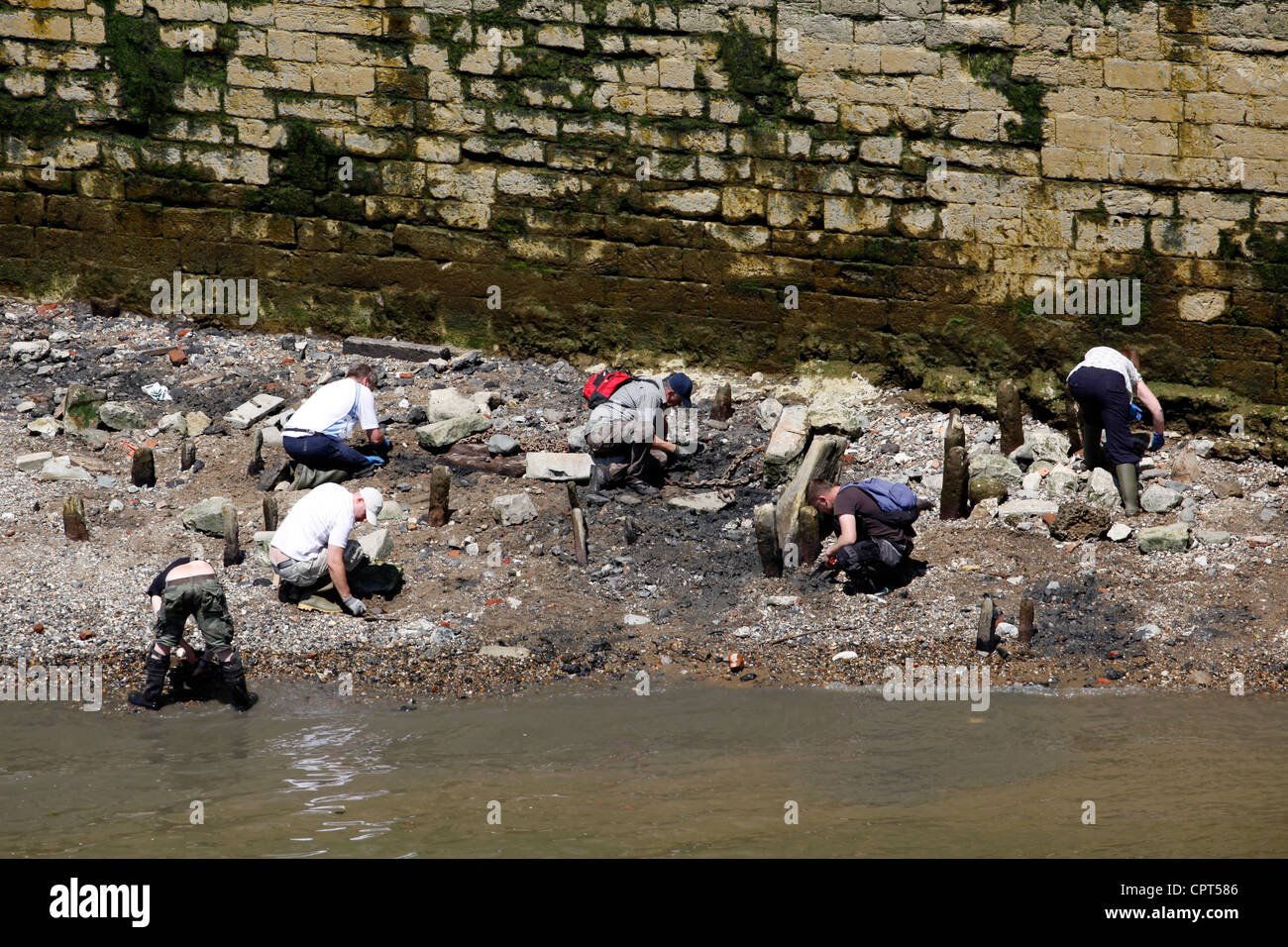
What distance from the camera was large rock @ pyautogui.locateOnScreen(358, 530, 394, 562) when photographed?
8.91 metres

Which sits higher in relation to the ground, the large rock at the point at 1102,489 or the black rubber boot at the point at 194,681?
the large rock at the point at 1102,489


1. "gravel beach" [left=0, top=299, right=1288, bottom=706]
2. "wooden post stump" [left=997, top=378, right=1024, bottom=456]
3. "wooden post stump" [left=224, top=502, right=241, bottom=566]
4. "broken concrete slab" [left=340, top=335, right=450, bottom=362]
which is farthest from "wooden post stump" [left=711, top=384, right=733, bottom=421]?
"wooden post stump" [left=224, top=502, right=241, bottom=566]

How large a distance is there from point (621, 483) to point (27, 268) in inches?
232

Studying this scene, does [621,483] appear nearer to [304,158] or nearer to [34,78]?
[304,158]

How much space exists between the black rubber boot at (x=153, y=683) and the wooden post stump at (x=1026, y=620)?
15.8 feet

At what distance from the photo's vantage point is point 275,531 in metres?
8.85

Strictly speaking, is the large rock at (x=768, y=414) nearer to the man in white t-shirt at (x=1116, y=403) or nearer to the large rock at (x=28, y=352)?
the man in white t-shirt at (x=1116, y=403)

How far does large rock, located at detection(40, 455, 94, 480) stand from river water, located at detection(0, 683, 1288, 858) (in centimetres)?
235

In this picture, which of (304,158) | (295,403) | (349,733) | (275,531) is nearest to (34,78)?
(304,158)

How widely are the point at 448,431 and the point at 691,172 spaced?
2.69 m

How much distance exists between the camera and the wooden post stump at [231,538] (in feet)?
29.3

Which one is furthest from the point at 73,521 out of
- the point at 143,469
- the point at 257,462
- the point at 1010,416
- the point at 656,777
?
the point at 1010,416

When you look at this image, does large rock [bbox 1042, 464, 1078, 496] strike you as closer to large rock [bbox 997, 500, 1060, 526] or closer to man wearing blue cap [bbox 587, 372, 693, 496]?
large rock [bbox 997, 500, 1060, 526]

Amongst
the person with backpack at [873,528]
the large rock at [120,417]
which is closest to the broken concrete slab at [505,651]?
the person with backpack at [873,528]
